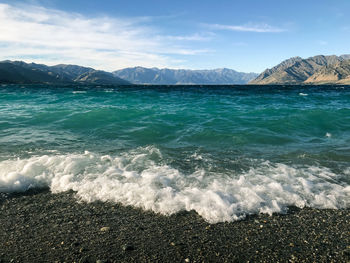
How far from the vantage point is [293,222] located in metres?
5.04

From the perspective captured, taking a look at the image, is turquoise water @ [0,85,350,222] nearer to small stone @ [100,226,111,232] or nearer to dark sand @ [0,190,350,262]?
dark sand @ [0,190,350,262]

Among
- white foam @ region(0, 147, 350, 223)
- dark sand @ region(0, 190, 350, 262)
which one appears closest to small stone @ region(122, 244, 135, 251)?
dark sand @ region(0, 190, 350, 262)

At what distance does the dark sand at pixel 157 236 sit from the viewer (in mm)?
4008

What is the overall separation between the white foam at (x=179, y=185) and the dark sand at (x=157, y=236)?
0.36 m

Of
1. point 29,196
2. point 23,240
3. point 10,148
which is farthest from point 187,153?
point 10,148

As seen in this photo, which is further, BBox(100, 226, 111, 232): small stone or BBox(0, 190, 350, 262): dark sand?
BBox(100, 226, 111, 232): small stone

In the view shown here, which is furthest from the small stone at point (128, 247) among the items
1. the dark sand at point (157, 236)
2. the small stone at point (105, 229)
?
the small stone at point (105, 229)

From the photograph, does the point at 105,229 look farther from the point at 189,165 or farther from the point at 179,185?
the point at 189,165

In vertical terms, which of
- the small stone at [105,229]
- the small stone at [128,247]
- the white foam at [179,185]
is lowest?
the small stone at [105,229]

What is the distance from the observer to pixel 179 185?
6680 millimetres

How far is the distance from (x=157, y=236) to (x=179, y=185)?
2231 millimetres

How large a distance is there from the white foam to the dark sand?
36 centimetres

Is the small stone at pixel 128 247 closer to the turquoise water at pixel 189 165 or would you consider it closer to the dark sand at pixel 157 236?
the dark sand at pixel 157 236

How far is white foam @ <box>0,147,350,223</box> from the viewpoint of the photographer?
5645 millimetres
